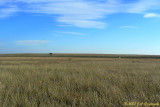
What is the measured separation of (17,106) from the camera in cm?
302

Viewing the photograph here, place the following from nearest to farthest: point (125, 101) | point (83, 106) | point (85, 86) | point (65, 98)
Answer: point (83, 106)
point (125, 101)
point (65, 98)
point (85, 86)

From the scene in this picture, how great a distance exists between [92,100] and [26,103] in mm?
1794

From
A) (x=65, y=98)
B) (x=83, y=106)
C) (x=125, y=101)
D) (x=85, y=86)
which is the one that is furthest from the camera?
(x=85, y=86)

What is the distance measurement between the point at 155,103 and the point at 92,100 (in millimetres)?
1673

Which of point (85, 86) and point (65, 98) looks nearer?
point (65, 98)

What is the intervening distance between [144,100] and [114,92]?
85cm

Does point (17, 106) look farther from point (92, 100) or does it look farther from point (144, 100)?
point (144, 100)

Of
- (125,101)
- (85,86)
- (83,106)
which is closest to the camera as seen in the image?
(83,106)

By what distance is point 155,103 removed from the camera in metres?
2.99

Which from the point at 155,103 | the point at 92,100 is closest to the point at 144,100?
the point at 155,103

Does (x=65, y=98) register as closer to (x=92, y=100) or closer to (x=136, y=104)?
(x=92, y=100)

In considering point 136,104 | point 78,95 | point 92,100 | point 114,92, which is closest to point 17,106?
point 78,95

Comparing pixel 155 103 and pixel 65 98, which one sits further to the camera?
pixel 65 98

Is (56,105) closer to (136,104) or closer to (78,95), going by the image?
(78,95)
